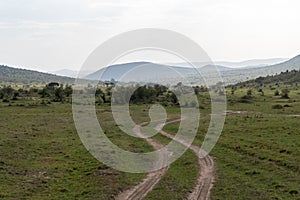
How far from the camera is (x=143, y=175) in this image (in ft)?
79.4

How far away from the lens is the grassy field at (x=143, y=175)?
20.5 m

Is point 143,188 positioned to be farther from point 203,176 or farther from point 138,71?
point 138,71

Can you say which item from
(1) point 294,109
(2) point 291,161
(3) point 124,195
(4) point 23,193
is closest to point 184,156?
(2) point 291,161

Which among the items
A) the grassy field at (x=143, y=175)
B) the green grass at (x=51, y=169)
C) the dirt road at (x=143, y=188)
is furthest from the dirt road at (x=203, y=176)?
the green grass at (x=51, y=169)

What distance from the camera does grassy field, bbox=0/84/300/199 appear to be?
67.3ft

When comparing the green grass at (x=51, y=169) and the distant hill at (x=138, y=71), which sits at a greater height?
the distant hill at (x=138, y=71)

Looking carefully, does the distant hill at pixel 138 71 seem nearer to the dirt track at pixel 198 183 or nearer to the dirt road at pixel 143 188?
the dirt track at pixel 198 183

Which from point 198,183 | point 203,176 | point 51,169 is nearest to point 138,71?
point 51,169

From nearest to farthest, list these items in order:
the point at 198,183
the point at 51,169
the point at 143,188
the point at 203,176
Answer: the point at 143,188 → the point at 198,183 → the point at 203,176 → the point at 51,169

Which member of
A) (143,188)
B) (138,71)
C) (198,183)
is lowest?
(143,188)

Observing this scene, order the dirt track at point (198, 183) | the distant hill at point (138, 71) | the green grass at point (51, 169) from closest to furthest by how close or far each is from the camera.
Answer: the dirt track at point (198, 183)
the green grass at point (51, 169)
the distant hill at point (138, 71)

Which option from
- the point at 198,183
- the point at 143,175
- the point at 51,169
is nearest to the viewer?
the point at 198,183

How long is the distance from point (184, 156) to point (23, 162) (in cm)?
1102

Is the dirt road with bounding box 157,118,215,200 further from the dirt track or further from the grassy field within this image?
the grassy field
